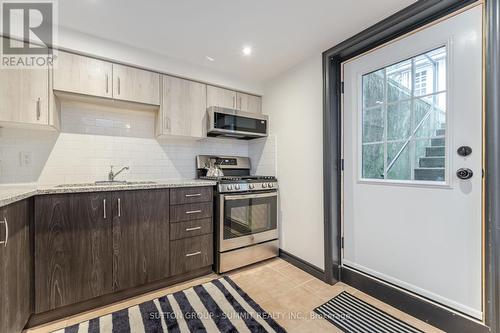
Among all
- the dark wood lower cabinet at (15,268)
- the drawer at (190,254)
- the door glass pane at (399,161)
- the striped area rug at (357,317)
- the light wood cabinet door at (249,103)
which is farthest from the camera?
the light wood cabinet door at (249,103)

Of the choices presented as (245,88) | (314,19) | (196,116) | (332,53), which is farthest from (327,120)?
(196,116)

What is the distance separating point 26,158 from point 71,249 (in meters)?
1.04

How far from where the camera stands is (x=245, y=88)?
2.90 m

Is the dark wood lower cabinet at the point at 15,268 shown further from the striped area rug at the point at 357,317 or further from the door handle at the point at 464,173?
the door handle at the point at 464,173

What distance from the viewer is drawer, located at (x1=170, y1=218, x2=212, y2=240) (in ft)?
6.82

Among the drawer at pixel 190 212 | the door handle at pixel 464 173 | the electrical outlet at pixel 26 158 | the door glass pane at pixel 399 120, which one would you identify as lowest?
the drawer at pixel 190 212

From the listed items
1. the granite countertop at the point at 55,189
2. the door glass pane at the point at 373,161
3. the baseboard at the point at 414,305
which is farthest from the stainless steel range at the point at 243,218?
the door glass pane at the point at 373,161

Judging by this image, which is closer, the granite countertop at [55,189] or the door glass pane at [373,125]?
the granite countertop at [55,189]

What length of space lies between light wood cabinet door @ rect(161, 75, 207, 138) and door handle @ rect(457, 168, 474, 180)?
2289 mm

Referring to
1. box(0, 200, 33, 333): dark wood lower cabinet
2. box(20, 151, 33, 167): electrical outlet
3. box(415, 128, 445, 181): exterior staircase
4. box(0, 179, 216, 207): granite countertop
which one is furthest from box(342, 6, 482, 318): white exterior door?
box(20, 151, 33, 167): electrical outlet

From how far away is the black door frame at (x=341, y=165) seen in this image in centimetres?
126

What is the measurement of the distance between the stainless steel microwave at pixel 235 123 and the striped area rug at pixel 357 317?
6.41 ft

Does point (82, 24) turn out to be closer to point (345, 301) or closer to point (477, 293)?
point (345, 301)

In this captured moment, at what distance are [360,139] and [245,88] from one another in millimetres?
1588
